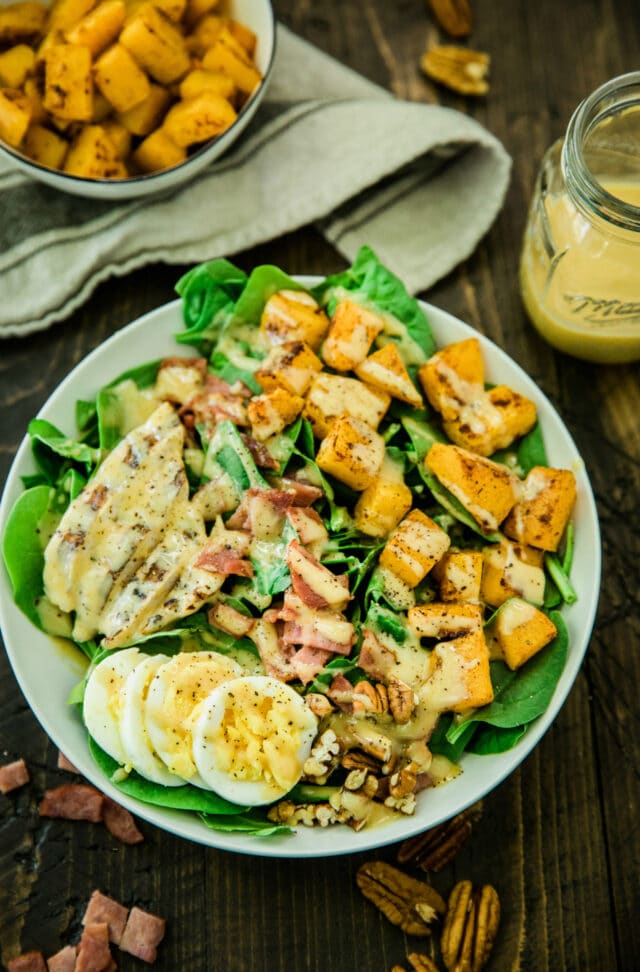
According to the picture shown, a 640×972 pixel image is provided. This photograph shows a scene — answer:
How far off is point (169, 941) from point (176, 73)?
229 centimetres

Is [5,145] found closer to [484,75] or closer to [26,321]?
[26,321]

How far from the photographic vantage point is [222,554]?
2109mm

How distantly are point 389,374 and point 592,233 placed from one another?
636 mm

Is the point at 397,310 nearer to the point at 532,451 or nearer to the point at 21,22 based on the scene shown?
the point at 532,451

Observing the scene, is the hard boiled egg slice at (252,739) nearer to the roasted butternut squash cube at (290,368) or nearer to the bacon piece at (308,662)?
the bacon piece at (308,662)

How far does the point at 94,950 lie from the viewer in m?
2.21

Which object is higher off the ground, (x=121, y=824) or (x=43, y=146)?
(x=43, y=146)

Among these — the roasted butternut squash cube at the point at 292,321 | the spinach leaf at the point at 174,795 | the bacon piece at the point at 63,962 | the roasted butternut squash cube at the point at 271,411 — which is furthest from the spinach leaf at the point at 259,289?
the bacon piece at the point at 63,962

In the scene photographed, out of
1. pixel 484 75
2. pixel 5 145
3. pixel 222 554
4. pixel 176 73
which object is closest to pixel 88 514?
pixel 222 554

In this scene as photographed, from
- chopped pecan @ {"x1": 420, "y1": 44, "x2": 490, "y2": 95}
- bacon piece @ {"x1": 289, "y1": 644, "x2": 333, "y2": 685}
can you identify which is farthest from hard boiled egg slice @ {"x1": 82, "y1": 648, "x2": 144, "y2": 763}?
chopped pecan @ {"x1": 420, "y1": 44, "x2": 490, "y2": 95}

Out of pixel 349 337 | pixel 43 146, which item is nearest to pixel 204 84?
pixel 43 146

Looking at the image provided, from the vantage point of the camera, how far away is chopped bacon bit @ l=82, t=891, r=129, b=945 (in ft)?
7.41

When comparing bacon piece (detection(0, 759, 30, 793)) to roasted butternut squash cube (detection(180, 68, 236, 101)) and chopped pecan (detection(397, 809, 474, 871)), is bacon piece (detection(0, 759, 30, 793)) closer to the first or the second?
chopped pecan (detection(397, 809, 474, 871))

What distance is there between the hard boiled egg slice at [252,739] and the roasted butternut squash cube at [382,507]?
0.45 m
